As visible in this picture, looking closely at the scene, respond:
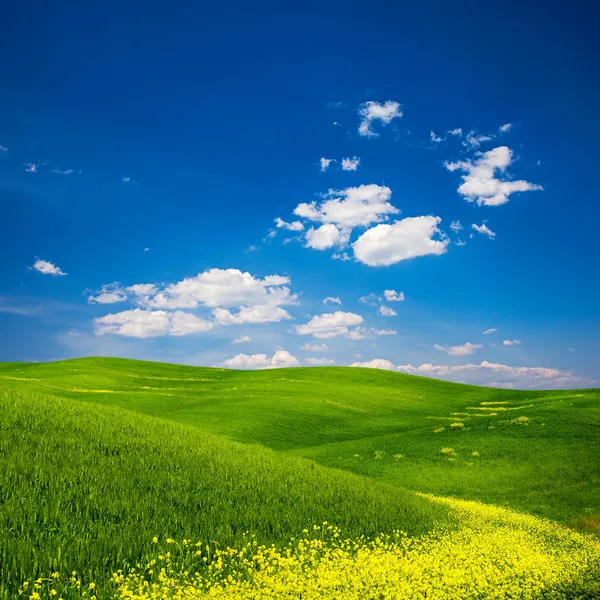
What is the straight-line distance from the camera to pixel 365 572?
1052cm

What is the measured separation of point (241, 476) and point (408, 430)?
36.4 metres

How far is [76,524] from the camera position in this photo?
11180mm

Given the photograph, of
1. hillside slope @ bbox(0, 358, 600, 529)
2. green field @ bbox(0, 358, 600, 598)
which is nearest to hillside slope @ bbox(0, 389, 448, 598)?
green field @ bbox(0, 358, 600, 598)

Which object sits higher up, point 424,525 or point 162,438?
point 162,438

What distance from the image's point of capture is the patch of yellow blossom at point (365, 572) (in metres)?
9.34

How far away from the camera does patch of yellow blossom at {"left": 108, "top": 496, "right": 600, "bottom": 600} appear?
30.7 ft

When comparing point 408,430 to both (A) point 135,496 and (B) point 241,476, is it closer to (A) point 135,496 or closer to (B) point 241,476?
(B) point 241,476

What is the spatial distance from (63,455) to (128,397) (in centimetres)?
4561

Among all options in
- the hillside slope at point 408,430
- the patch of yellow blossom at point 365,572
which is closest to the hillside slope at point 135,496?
the patch of yellow blossom at point 365,572

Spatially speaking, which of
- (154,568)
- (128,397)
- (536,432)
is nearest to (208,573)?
(154,568)

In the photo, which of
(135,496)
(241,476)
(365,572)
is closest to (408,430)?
(241,476)

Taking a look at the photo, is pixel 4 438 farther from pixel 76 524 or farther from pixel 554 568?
pixel 554 568

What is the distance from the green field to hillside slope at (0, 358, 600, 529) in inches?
7.7

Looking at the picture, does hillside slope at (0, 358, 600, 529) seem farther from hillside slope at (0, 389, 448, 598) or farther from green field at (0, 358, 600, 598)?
hillside slope at (0, 389, 448, 598)
